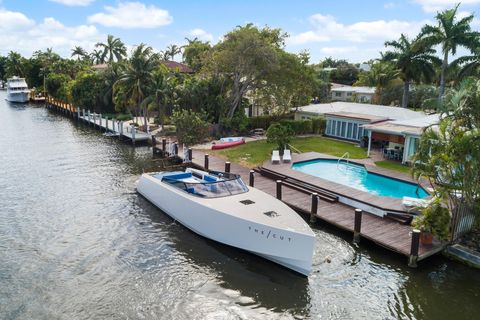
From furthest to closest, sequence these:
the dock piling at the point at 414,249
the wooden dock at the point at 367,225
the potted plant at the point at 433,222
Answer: the potted plant at the point at 433,222
the wooden dock at the point at 367,225
the dock piling at the point at 414,249

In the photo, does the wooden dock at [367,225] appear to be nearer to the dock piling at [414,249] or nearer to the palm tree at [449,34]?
the dock piling at [414,249]

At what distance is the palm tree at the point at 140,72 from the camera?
38.2m

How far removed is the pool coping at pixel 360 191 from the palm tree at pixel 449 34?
62.5 feet

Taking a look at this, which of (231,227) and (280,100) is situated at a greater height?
(280,100)

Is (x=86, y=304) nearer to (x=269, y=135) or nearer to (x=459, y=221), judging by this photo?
(x=459, y=221)

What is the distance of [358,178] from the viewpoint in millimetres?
24484

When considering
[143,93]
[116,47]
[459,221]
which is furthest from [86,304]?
[116,47]

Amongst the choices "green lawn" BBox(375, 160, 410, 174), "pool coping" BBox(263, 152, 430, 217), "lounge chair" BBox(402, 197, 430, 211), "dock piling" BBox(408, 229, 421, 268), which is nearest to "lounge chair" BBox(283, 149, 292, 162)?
"pool coping" BBox(263, 152, 430, 217)

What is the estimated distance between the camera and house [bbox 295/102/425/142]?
113 ft

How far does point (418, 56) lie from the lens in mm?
42312

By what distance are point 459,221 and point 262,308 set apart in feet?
30.1

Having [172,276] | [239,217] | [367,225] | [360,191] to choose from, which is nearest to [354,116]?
[360,191]

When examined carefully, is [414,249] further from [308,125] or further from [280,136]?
[308,125]

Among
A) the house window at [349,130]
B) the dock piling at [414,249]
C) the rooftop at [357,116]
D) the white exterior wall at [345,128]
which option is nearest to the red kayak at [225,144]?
the white exterior wall at [345,128]
